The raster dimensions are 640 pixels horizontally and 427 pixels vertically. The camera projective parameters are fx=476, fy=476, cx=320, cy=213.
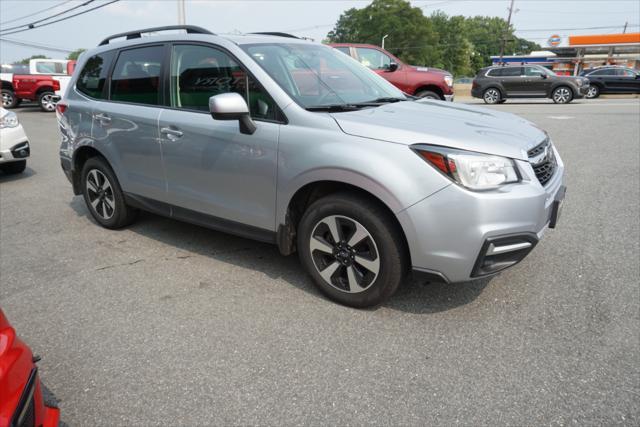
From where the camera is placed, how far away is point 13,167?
7.64 meters

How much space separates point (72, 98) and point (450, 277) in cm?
420

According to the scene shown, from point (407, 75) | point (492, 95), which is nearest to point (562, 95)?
point (492, 95)

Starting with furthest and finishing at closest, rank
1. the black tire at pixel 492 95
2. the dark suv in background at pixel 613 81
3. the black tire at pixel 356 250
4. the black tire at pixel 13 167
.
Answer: the dark suv in background at pixel 613 81 → the black tire at pixel 492 95 → the black tire at pixel 13 167 → the black tire at pixel 356 250

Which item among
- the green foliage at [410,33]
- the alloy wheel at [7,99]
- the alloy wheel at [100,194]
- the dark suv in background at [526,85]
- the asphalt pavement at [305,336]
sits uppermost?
the green foliage at [410,33]

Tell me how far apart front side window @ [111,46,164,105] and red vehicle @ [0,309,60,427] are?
9.13 ft

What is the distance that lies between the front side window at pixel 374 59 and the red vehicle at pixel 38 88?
12.8 m

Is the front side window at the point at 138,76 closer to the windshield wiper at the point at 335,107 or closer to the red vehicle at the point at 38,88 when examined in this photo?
the windshield wiper at the point at 335,107

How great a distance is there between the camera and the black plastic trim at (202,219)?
11.6 ft

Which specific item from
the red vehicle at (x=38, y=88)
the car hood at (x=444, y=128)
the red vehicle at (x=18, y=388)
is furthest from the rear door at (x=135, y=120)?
the red vehicle at (x=38, y=88)

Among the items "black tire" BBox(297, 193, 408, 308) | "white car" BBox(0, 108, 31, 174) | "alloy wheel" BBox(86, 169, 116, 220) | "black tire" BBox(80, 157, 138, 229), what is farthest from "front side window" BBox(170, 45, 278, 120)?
"white car" BBox(0, 108, 31, 174)

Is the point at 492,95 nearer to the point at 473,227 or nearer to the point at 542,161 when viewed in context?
the point at 542,161

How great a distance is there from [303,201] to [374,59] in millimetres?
10296

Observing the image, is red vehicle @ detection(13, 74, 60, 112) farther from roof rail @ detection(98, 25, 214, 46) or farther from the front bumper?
the front bumper

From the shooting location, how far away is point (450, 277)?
111 inches
